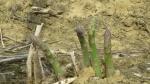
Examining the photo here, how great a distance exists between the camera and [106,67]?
3.29 meters

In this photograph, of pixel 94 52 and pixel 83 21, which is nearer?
pixel 94 52

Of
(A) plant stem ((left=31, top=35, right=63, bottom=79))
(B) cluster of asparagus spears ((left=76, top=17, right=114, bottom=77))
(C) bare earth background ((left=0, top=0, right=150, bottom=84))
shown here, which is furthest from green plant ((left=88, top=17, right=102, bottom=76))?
(C) bare earth background ((left=0, top=0, right=150, bottom=84))

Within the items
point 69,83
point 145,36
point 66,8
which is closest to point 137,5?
point 145,36

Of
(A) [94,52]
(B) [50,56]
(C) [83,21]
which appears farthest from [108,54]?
(C) [83,21]

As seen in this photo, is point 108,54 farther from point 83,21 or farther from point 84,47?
point 83,21

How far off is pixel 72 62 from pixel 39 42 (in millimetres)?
405

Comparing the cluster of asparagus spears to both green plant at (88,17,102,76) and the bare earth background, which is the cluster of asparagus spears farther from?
the bare earth background

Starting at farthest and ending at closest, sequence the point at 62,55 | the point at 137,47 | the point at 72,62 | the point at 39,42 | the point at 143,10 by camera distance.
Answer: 1. the point at 143,10
2. the point at 137,47
3. the point at 62,55
4. the point at 72,62
5. the point at 39,42

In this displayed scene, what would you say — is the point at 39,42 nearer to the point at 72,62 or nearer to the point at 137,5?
the point at 72,62

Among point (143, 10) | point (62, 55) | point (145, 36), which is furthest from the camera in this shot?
point (143, 10)

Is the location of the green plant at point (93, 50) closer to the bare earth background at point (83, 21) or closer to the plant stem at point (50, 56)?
the plant stem at point (50, 56)

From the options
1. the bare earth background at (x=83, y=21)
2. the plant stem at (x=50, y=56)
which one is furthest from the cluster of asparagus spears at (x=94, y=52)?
the bare earth background at (x=83, y=21)

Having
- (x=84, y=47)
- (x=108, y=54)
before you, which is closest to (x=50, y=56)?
(x=84, y=47)

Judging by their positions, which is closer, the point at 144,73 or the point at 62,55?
the point at 144,73
